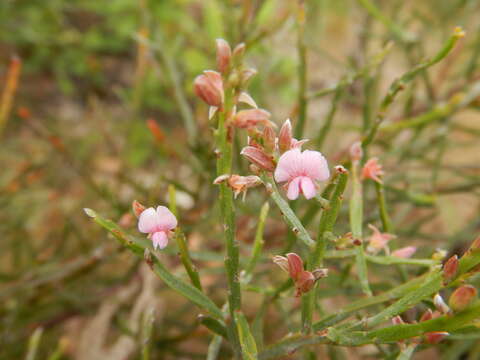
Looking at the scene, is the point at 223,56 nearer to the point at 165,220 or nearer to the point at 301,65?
the point at 165,220

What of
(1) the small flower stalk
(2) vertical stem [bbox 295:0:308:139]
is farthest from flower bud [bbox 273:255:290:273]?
(2) vertical stem [bbox 295:0:308:139]

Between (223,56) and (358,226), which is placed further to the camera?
(358,226)

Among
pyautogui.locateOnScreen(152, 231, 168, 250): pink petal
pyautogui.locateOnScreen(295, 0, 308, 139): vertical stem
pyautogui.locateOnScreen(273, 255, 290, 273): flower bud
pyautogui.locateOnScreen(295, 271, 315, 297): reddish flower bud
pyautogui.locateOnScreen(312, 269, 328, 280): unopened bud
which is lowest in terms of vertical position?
pyautogui.locateOnScreen(295, 271, 315, 297): reddish flower bud

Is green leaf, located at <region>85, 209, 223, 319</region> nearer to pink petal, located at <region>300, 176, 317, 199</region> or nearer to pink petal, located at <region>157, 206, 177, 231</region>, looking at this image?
pink petal, located at <region>157, 206, 177, 231</region>

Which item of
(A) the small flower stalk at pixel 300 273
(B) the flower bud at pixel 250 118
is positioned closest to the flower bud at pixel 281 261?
(A) the small flower stalk at pixel 300 273

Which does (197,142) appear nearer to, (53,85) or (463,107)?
(463,107)

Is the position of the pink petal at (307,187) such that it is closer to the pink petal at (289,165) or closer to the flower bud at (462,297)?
the pink petal at (289,165)

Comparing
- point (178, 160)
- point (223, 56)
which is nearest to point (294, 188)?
point (223, 56)
